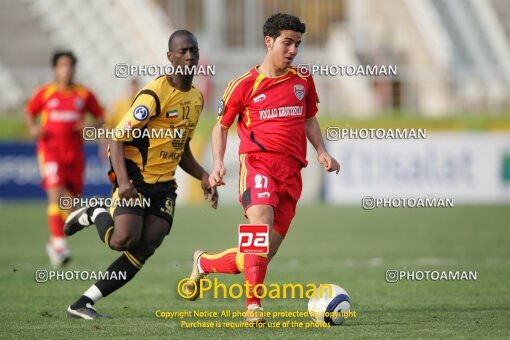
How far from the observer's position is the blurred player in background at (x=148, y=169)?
858 cm

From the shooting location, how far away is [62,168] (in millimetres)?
13930

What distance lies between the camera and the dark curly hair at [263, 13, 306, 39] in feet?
27.6

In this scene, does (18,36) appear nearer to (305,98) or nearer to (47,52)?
(47,52)

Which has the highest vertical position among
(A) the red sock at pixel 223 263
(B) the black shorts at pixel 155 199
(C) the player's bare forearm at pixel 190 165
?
(C) the player's bare forearm at pixel 190 165

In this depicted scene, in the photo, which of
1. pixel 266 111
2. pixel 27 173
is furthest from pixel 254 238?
pixel 27 173

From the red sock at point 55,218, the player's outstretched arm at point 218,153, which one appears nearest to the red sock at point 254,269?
the player's outstretched arm at point 218,153

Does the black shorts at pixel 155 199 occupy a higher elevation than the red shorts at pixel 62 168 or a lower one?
lower

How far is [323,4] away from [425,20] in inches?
128

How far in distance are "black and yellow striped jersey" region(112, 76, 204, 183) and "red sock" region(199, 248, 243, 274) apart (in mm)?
804

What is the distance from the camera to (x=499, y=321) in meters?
8.30

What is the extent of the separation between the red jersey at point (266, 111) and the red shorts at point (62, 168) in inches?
229

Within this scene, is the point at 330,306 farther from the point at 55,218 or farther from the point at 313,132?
the point at 55,218

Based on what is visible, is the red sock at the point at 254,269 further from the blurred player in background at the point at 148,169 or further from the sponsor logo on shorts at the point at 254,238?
the blurred player in background at the point at 148,169

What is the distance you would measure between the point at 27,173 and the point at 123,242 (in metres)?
16.4
